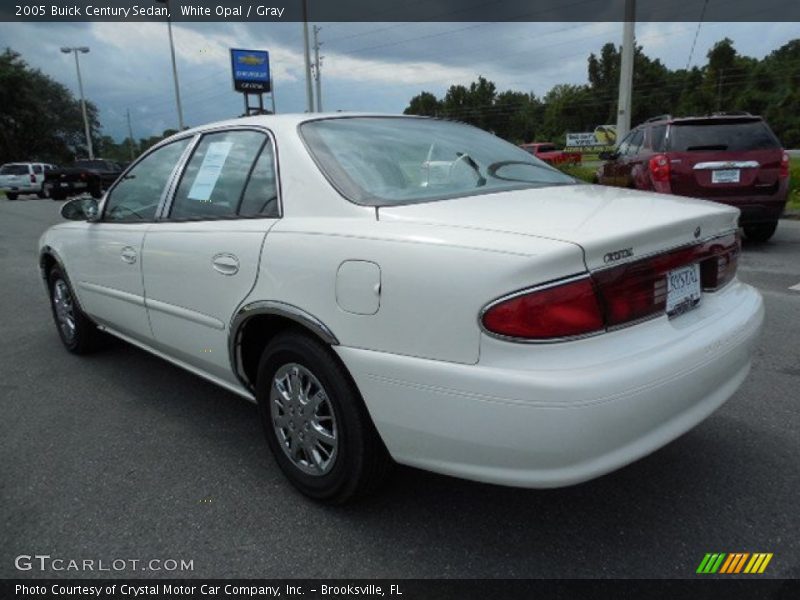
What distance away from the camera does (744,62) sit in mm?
62844

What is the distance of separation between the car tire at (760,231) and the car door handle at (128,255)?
7.29 meters

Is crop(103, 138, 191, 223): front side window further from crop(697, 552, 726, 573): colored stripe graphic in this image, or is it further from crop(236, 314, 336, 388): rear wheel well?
crop(697, 552, 726, 573): colored stripe graphic

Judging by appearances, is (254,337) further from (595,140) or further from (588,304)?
(595,140)

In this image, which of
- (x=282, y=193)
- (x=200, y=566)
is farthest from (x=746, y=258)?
(x=200, y=566)

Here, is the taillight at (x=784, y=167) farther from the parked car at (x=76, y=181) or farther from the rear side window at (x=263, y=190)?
the parked car at (x=76, y=181)

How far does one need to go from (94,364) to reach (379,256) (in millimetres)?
3139

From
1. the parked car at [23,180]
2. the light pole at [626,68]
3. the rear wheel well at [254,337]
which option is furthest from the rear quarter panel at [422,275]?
the parked car at [23,180]

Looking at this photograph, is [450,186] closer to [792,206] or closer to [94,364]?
[94,364]

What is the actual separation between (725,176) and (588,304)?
6408mm

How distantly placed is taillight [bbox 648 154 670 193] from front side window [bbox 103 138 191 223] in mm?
5809

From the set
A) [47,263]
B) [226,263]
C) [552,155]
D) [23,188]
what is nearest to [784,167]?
[226,263]

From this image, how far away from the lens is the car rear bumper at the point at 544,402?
174 centimetres

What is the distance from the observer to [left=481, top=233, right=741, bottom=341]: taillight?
1770mm

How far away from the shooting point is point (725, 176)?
7176 mm
